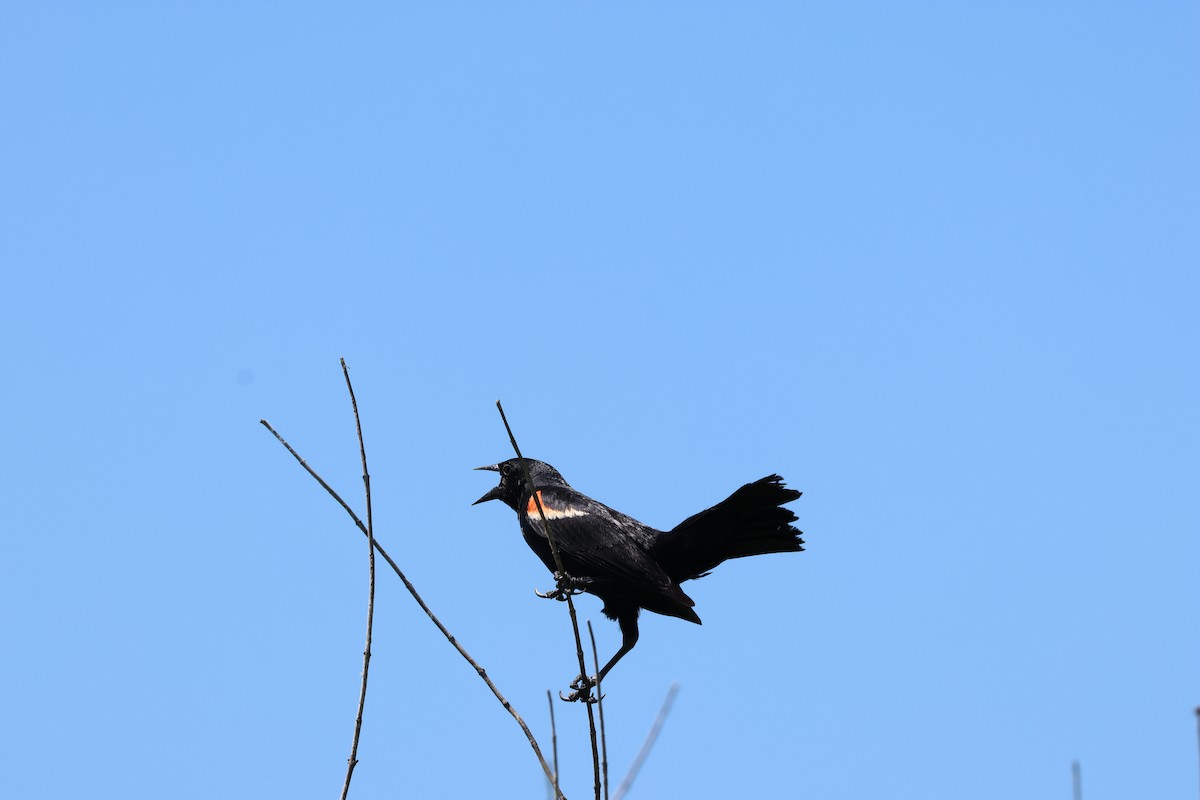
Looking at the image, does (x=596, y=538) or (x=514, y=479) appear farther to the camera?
(x=514, y=479)

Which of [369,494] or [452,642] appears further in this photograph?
[369,494]

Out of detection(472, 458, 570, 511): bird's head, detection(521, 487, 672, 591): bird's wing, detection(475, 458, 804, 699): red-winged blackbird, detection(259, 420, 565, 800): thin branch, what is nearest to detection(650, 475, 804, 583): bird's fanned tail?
detection(475, 458, 804, 699): red-winged blackbird

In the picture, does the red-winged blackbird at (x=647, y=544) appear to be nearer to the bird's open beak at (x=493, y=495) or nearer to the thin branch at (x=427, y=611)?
the bird's open beak at (x=493, y=495)

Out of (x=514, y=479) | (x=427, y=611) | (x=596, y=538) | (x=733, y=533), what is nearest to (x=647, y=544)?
(x=596, y=538)

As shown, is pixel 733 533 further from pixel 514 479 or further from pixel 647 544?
pixel 514 479

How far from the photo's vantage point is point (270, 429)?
3105 millimetres

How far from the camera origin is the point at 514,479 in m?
6.97

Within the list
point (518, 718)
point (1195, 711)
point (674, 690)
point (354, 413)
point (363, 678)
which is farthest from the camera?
point (354, 413)

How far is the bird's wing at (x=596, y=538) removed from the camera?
5832mm

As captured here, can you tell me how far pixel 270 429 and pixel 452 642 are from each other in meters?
0.73

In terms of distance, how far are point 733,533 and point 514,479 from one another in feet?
5.27

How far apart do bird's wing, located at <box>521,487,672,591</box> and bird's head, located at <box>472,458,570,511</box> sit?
0.31 m

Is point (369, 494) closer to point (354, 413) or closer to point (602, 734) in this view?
point (354, 413)

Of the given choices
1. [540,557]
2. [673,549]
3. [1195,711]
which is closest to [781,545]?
[673,549]
